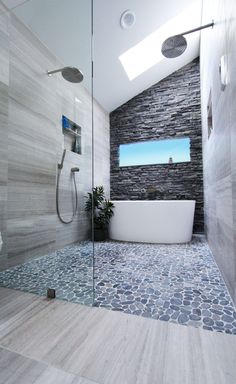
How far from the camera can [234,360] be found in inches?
32.4

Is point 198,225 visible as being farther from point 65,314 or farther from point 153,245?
point 65,314

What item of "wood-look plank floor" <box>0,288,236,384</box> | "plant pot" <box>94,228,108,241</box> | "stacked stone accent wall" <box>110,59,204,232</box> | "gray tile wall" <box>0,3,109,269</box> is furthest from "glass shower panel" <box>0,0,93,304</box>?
"stacked stone accent wall" <box>110,59,204,232</box>

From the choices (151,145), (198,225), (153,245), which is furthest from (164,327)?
(151,145)

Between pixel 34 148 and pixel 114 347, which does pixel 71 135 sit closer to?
pixel 34 148

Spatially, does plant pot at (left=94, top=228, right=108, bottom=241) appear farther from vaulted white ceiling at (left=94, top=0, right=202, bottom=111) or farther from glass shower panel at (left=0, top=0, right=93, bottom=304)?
vaulted white ceiling at (left=94, top=0, right=202, bottom=111)

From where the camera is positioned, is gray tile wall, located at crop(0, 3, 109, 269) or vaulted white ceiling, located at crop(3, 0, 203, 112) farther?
vaulted white ceiling, located at crop(3, 0, 203, 112)

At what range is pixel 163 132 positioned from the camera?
12.3 ft

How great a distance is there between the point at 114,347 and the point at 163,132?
11.4 ft

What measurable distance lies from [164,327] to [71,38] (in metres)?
2.80

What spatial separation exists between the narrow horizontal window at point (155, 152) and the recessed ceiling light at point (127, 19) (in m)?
1.80

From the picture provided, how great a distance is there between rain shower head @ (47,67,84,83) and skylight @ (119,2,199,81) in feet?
3.38

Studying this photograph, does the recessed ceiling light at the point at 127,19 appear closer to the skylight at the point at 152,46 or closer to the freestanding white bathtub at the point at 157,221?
the skylight at the point at 152,46

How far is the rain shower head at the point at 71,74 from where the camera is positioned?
7.33ft

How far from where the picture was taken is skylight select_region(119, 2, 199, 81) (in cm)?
281
